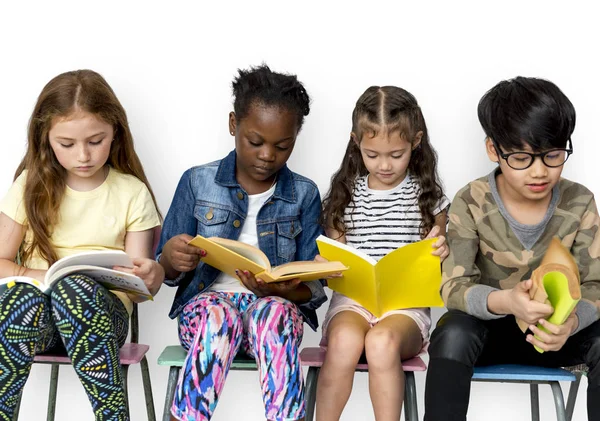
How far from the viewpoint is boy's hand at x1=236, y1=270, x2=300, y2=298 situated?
2.09m

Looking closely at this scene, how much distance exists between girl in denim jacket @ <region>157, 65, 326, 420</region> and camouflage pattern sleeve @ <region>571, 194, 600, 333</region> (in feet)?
2.20

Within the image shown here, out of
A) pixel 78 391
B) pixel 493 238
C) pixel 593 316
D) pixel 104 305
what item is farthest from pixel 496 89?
pixel 78 391

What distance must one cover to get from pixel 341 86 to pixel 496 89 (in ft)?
2.12

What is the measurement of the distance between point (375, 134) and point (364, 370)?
0.63m

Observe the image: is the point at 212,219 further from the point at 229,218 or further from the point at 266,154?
the point at 266,154

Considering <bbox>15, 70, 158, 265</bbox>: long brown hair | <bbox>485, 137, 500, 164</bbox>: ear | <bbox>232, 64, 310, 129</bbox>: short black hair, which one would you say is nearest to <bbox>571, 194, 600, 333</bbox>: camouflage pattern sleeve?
<bbox>485, 137, 500, 164</bbox>: ear

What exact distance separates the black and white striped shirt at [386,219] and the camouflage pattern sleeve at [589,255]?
1.25ft

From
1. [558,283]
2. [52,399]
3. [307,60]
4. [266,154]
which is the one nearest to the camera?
[558,283]

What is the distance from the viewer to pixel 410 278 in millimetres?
2172

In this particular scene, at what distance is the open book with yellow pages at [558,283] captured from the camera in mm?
1747

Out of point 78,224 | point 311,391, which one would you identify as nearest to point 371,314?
point 311,391

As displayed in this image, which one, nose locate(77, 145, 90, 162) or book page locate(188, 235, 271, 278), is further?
nose locate(77, 145, 90, 162)

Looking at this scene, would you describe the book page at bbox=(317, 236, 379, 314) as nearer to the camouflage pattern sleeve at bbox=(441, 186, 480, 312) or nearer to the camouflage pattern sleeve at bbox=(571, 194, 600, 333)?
the camouflage pattern sleeve at bbox=(441, 186, 480, 312)

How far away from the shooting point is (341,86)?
8.87 ft
